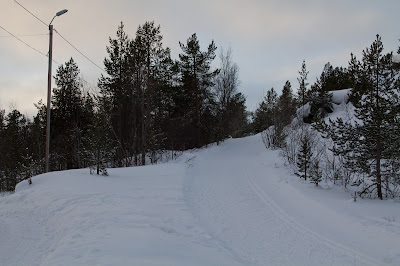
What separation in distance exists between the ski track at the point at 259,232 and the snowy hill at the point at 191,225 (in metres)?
0.02

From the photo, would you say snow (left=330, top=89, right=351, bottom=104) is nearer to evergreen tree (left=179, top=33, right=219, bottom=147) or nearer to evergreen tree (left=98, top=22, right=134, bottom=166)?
evergreen tree (left=179, top=33, right=219, bottom=147)

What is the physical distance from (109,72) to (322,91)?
20.0 meters

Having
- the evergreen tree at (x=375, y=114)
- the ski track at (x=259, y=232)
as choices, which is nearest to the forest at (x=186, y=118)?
the evergreen tree at (x=375, y=114)

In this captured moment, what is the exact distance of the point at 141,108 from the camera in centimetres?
1911

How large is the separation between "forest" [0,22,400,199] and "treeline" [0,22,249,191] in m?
0.10

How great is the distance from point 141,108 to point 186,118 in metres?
8.99

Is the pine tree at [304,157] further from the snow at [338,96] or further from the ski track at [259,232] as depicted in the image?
the snow at [338,96]

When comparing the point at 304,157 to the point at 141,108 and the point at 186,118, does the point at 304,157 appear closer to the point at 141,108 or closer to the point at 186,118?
the point at 141,108

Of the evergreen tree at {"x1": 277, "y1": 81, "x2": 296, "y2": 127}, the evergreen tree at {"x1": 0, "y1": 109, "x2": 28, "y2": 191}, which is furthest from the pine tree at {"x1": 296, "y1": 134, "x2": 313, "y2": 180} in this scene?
the evergreen tree at {"x1": 0, "y1": 109, "x2": 28, "y2": 191}

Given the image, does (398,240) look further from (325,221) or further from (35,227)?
(35,227)

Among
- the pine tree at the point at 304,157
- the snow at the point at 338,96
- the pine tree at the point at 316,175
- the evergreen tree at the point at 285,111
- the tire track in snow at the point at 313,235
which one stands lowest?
the tire track in snow at the point at 313,235

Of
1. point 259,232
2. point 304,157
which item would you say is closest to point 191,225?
point 259,232

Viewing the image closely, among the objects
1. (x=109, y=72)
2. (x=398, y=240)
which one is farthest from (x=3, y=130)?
(x=398, y=240)

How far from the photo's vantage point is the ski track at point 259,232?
174 inches
